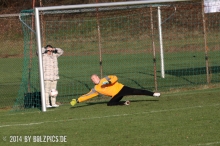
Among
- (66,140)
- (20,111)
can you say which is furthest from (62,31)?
(66,140)

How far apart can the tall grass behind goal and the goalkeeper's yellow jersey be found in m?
3.29

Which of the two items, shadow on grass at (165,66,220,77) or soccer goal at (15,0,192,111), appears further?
shadow on grass at (165,66,220,77)

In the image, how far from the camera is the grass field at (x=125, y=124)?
11289 mm

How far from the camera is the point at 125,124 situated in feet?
42.6

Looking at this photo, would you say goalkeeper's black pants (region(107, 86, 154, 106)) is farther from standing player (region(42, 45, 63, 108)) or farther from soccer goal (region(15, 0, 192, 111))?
soccer goal (region(15, 0, 192, 111))

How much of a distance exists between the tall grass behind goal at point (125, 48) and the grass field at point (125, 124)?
3.57 metres

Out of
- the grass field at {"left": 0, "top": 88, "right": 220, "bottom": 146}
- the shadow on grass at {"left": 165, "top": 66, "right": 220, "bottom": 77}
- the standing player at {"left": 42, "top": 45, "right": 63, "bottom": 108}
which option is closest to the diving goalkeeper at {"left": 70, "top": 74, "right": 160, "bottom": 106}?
the grass field at {"left": 0, "top": 88, "right": 220, "bottom": 146}

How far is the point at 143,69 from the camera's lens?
86.4 ft

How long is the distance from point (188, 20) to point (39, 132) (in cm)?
2024

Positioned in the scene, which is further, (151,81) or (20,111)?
(151,81)

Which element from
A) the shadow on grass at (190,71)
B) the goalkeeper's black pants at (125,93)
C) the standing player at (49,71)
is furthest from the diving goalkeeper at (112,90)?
the shadow on grass at (190,71)

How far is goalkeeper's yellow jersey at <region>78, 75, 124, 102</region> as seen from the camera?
15.6m

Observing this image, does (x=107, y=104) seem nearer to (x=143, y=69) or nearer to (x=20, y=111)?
(x=20, y=111)

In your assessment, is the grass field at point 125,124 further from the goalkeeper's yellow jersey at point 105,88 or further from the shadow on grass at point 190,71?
the shadow on grass at point 190,71
